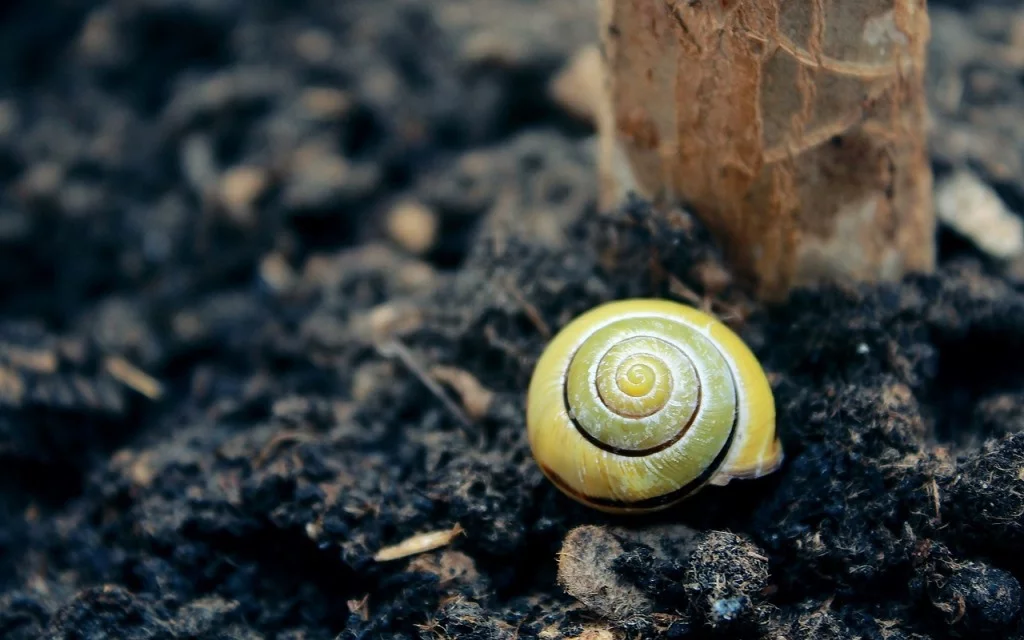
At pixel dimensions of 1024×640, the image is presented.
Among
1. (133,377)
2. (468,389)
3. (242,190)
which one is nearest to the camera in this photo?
(468,389)

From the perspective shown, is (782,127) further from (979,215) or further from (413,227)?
(413,227)

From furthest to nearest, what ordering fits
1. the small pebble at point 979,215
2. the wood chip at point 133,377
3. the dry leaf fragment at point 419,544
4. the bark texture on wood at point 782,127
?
the wood chip at point 133,377, the small pebble at point 979,215, the dry leaf fragment at point 419,544, the bark texture on wood at point 782,127

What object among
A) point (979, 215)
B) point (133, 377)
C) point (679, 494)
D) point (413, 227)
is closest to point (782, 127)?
point (679, 494)

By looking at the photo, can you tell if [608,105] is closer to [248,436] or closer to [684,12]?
[684,12]

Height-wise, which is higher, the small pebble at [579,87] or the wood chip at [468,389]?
the small pebble at [579,87]

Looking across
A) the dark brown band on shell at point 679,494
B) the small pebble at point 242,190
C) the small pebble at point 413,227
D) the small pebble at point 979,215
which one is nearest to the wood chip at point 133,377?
the small pebble at point 242,190

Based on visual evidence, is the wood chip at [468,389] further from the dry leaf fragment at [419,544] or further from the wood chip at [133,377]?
the wood chip at [133,377]
